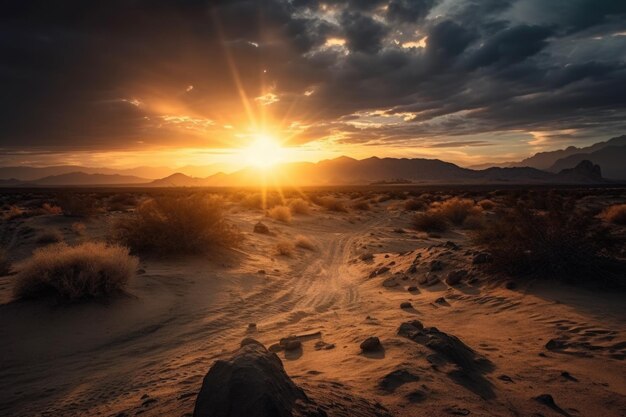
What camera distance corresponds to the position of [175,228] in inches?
464

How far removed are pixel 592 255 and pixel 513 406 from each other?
5382mm

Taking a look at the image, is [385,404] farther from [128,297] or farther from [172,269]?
[172,269]

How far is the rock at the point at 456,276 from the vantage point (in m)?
9.15

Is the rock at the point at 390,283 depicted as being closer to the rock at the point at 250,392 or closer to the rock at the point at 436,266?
the rock at the point at 436,266

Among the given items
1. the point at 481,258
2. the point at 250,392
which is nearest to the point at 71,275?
the point at 250,392

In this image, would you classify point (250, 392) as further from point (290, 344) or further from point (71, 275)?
point (71, 275)

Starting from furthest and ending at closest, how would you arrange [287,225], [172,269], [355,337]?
1. [287,225]
2. [172,269]
3. [355,337]

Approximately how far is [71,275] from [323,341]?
14.9 ft

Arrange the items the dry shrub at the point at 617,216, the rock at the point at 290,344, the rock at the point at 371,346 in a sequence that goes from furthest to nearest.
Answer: the dry shrub at the point at 617,216
the rock at the point at 290,344
the rock at the point at 371,346

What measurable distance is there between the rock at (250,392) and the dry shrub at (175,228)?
913cm

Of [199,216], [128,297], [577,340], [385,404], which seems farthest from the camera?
[199,216]

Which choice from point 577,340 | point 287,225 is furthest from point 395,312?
point 287,225

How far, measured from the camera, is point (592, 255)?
7.61m

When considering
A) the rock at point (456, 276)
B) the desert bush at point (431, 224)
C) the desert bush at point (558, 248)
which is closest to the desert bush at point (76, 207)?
the desert bush at point (431, 224)
